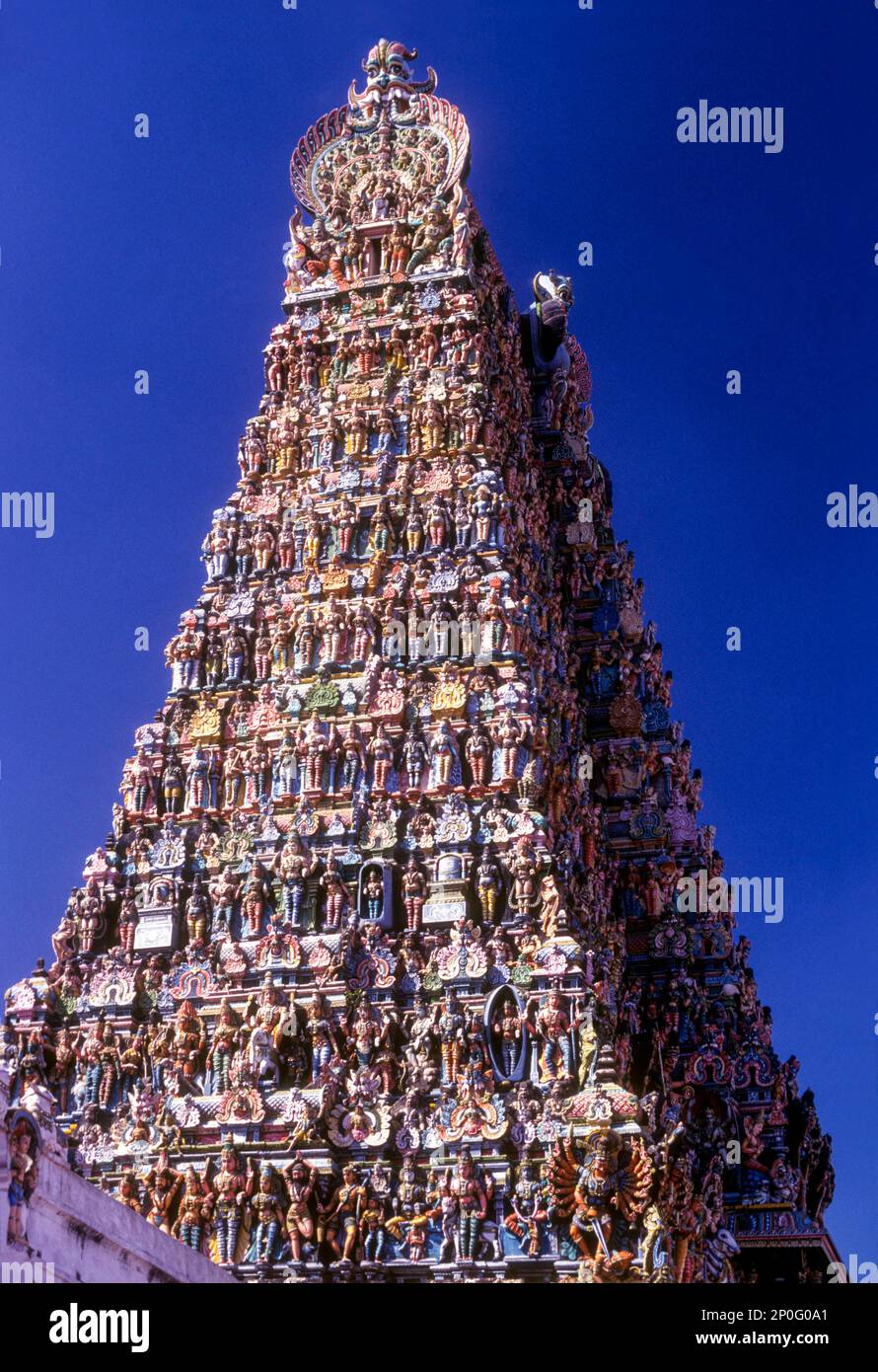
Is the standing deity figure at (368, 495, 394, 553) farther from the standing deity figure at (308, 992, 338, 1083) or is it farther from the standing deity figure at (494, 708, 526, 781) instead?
the standing deity figure at (308, 992, 338, 1083)

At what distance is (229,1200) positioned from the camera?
26.0 meters

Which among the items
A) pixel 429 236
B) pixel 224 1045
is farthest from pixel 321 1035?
pixel 429 236

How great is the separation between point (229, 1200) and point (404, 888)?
17.7ft

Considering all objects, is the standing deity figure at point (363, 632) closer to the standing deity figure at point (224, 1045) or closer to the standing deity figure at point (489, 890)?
the standing deity figure at point (489, 890)

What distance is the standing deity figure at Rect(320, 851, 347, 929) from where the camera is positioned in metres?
28.1

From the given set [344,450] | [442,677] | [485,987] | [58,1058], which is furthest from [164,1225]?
[344,450]

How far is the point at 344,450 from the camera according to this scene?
111 ft

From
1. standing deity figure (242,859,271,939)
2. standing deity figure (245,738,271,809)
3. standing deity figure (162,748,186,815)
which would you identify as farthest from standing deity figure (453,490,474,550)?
standing deity figure (242,859,271,939)

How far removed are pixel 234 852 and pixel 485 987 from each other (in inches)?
205

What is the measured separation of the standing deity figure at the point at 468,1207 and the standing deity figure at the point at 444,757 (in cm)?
624
